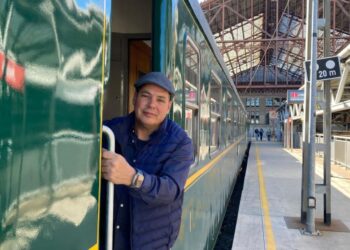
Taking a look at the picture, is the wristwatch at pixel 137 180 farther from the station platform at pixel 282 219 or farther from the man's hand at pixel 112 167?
the station platform at pixel 282 219

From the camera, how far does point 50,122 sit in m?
1.16

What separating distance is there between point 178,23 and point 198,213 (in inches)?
68.9

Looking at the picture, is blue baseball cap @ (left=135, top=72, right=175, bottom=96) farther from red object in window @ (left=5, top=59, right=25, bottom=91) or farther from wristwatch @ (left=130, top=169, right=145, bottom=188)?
red object in window @ (left=5, top=59, right=25, bottom=91)

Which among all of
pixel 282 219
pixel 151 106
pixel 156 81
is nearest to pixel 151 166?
pixel 151 106

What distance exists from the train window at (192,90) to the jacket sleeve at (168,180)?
43.8 inches

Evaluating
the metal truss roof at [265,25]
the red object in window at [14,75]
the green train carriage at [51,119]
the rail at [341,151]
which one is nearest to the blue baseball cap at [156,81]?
the green train carriage at [51,119]

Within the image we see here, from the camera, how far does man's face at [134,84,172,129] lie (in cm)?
190

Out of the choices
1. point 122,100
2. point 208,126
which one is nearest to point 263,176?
point 208,126

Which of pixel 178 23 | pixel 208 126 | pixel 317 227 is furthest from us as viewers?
pixel 317 227

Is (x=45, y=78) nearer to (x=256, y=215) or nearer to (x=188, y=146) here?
(x=188, y=146)

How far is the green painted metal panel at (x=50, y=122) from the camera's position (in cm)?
99

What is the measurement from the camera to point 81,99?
1354 millimetres

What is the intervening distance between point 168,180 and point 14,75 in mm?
937

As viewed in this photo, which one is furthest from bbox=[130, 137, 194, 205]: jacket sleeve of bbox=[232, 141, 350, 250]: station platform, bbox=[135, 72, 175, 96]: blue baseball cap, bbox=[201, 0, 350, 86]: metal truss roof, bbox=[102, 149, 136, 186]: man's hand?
bbox=[201, 0, 350, 86]: metal truss roof
